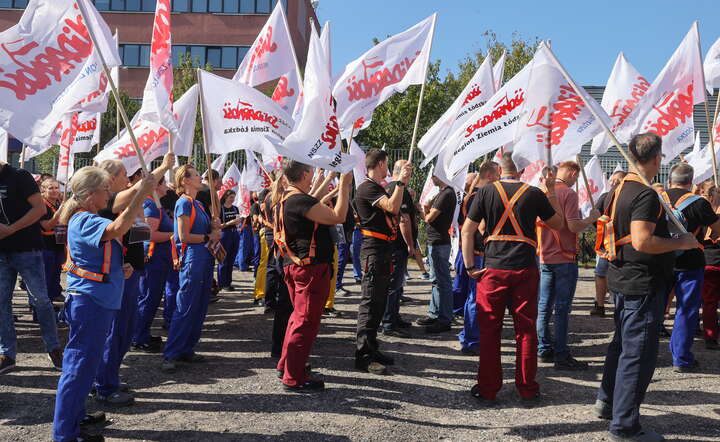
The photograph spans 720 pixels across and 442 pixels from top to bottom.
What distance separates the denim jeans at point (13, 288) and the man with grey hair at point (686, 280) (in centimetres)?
616

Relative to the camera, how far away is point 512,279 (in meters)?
5.00

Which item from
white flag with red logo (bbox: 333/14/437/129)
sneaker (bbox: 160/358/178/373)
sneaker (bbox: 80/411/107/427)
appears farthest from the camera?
white flag with red logo (bbox: 333/14/437/129)

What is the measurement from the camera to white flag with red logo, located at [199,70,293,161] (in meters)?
5.91

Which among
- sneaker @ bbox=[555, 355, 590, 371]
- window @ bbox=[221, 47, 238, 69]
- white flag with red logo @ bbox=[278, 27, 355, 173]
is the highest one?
window @ bbox=[221, 47, 238, 69]

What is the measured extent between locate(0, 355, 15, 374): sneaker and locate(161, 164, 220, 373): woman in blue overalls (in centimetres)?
131

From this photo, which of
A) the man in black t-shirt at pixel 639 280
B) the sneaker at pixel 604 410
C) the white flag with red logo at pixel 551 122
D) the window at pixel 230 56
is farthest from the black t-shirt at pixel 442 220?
the window at pixel 230 56

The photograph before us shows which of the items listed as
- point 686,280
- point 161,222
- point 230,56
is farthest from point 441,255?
point 230,56

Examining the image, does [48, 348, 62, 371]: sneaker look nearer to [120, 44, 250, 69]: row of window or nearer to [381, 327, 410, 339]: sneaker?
[381, 327, 410, 339]: sneaker

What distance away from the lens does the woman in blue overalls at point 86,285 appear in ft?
12.6

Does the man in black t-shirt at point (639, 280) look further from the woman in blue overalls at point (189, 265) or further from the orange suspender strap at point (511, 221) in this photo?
the woman in blue overalls at point (189, 265)

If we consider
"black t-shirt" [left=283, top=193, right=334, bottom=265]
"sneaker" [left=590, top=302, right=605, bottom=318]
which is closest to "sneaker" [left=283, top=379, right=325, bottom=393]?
"black t-shirt" [left=283, top=193, right=334, bottom=265]

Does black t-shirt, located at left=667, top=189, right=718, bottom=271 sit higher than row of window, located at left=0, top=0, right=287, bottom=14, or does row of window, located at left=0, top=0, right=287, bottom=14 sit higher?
row of window, located at left=0, top=0, right=287, bottom=14

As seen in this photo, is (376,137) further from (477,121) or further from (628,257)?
(628,257)

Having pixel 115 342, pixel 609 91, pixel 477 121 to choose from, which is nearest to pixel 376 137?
pixel 609 91
